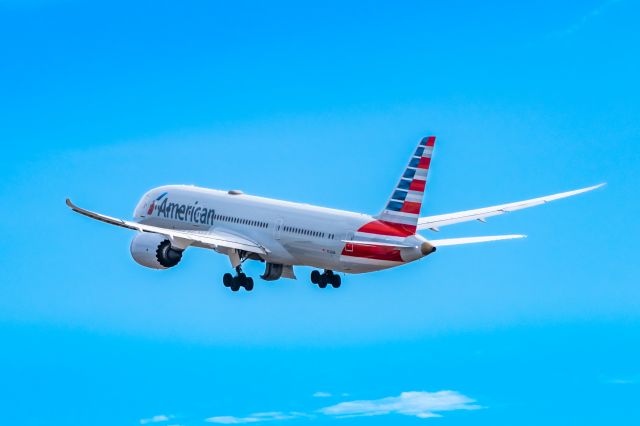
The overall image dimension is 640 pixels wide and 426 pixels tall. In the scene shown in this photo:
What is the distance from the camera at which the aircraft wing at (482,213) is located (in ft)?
320

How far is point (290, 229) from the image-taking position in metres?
95.1

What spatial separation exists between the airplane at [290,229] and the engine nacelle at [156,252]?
0.06 metres

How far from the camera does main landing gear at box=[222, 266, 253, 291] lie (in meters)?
96.1

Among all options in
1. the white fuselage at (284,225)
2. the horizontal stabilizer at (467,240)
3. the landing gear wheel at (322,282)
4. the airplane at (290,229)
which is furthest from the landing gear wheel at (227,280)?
the horizontal stabilizer at (467,240)

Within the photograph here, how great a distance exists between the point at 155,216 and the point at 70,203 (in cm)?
1568

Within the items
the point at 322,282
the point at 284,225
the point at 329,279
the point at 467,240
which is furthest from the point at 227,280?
the point at 467,240

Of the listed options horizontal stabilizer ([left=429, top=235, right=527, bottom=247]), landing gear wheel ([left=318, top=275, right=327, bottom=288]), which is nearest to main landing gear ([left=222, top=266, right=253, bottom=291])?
landing gear wheel ([left=318, top=275, right=327, bottom=288])

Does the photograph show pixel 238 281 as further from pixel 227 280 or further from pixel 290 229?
pixel 290 229

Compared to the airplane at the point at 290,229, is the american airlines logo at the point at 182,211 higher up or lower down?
higher up

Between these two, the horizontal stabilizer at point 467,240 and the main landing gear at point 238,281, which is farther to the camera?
the main landing gear at point 238,281

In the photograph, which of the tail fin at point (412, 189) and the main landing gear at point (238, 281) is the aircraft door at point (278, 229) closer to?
the main landing gear at point (238, 281)

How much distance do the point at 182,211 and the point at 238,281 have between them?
8.65 metres

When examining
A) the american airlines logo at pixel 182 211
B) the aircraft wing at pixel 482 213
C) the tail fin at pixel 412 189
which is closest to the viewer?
the tail fin at pixel 412 189

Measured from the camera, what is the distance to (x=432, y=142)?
293 feet
